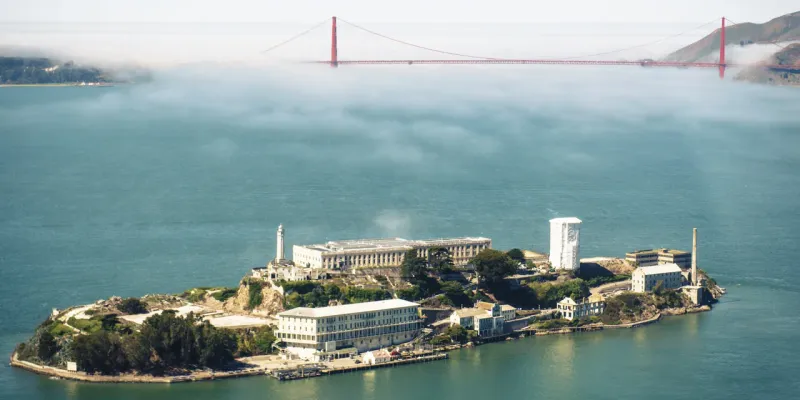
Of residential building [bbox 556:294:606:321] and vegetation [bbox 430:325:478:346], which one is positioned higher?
→ residential building [bbox 556:294:606:321]

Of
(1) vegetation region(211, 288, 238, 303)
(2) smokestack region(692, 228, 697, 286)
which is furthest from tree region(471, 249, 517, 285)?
(1) vegetation region(211, 288, 238, 303)

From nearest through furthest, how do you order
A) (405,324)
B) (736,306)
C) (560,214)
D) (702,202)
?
(405,324), (736,306), (560,214), (702,202)

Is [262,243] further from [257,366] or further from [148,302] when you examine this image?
[257,366]

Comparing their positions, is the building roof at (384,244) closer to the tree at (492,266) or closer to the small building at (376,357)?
the tree at (492,266)

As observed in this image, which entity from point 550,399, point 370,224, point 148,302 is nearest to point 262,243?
point 370,224

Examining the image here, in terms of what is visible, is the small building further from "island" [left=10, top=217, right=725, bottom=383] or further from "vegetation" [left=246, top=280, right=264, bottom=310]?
"vegetation" [left=246, top=280, right=264, bottom=310]
